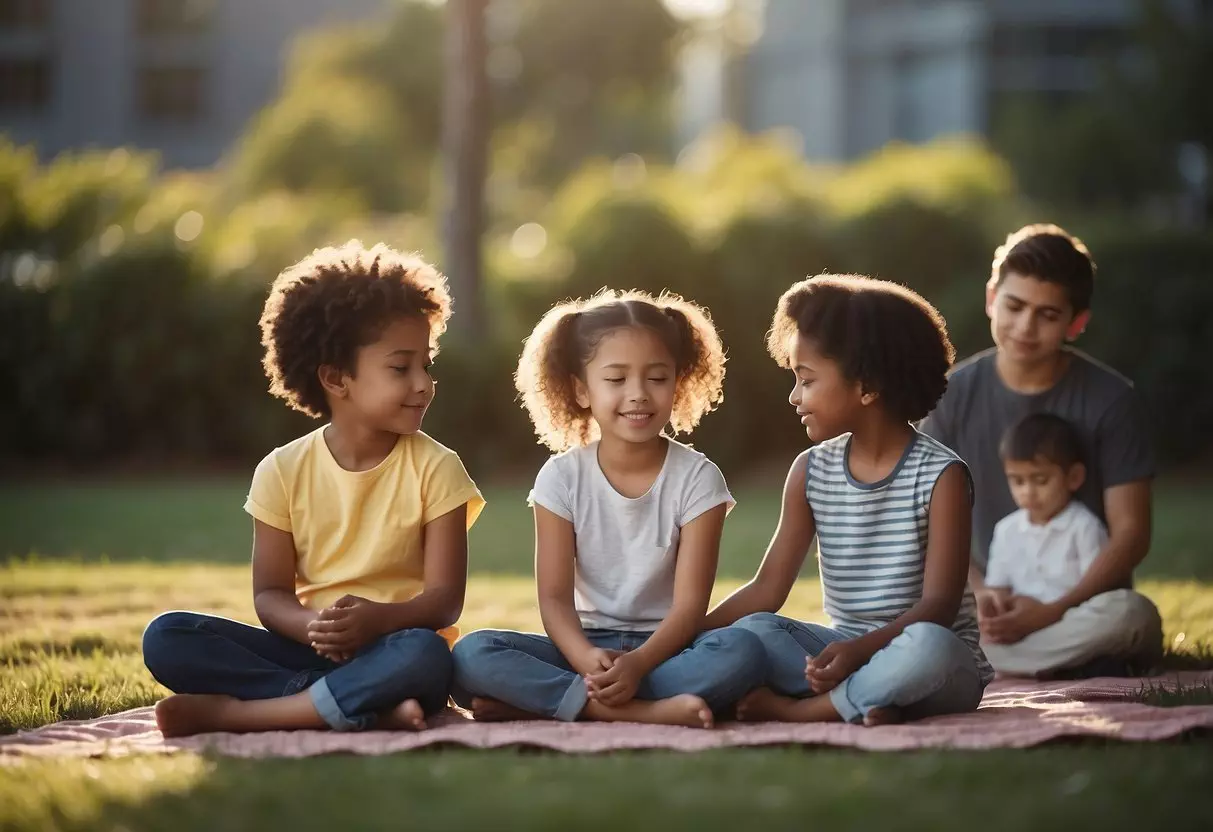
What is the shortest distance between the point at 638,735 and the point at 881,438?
3.60 feet

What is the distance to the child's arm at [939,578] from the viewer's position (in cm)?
381

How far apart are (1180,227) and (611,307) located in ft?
36.0

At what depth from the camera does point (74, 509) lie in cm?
1126

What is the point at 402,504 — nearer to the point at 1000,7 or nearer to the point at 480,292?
the point at 480,292

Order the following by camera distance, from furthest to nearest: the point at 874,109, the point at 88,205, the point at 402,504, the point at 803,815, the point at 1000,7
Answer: the point at 874,109
the point at 1000,7
the point at 88,205
the point at 402,504
the point at 803,815

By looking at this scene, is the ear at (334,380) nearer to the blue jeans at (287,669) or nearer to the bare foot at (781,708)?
the blue jeans at (287,669)

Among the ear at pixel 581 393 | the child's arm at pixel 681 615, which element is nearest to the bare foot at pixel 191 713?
the child's arm at pixel 681 615

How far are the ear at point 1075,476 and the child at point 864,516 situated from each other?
105cm

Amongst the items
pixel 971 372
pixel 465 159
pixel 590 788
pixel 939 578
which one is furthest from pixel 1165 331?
pixel 590 788

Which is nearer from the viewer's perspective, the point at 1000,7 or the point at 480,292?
the point at 480,292

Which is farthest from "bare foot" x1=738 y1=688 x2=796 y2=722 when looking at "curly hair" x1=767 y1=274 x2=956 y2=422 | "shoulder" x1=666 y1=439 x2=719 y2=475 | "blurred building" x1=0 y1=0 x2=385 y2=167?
"blurred building" x1=0 y1=0 x2=385 y2=167

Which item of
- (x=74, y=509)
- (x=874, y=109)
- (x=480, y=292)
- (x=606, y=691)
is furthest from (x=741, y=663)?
(x=874, y=109)

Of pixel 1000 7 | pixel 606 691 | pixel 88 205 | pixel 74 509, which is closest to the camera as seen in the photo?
pixel 606 691

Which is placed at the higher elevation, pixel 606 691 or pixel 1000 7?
pixel 1000 7
